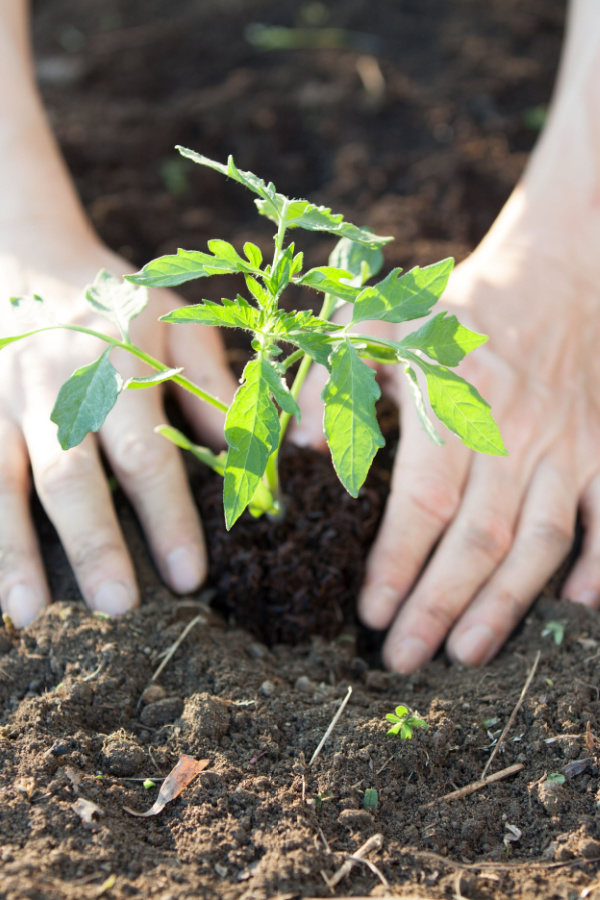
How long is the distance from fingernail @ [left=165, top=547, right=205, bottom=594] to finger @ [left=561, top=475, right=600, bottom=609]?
909 millimetres

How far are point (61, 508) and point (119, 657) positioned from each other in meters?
0.40

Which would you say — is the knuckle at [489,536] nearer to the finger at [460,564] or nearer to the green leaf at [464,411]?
the finger at [460,564]

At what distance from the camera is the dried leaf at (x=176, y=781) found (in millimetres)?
1280

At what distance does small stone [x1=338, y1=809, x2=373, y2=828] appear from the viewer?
4.14ft

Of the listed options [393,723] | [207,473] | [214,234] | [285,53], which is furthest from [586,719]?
[285,53]

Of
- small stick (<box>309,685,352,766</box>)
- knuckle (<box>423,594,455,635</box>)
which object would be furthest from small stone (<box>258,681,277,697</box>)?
knuckle (<box>423,594,455,635</box>)

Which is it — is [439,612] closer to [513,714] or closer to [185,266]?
[513,714]

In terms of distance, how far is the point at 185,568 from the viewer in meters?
1.81

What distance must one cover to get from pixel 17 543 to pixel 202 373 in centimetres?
69

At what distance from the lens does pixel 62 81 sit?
3.49m

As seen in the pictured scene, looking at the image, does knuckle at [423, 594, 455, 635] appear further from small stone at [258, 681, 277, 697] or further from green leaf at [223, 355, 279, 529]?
green leaf at [223, 355, 279, 529]

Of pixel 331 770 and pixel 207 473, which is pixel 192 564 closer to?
pixel 207 473

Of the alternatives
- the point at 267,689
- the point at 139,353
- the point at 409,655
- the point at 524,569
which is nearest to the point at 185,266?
the point at 139,353

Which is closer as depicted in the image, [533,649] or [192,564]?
[533,649]
